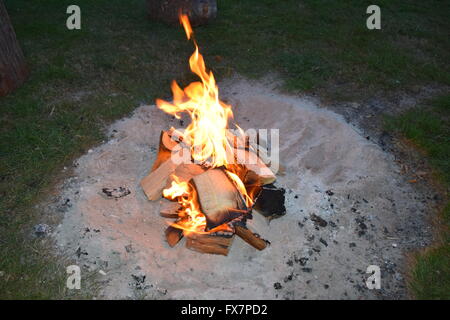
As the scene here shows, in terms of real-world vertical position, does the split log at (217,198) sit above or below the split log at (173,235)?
above

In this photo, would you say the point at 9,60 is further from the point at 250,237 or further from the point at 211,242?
the point at 250,237

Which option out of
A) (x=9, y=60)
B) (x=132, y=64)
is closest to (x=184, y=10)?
(x=132, y=64)

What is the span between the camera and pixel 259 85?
5.79 m

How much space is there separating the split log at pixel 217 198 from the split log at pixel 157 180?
49 centimetres

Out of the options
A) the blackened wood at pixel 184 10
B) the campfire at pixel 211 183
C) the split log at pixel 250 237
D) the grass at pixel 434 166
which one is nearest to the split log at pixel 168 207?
the campfire at pixel 211 183

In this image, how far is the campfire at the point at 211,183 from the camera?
10.9 feet

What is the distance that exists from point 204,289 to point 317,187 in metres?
1.72

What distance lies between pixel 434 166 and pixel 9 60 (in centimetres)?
578

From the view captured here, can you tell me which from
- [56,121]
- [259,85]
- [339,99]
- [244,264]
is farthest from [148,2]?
[244,264]

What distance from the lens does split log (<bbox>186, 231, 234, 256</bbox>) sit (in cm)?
324

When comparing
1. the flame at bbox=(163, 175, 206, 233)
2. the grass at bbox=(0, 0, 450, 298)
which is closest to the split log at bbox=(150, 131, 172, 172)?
the flame at bbox=(163, 175, 206, 233)

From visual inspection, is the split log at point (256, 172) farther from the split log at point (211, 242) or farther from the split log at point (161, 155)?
the split log at point (161, 155)

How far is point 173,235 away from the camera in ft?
11.0

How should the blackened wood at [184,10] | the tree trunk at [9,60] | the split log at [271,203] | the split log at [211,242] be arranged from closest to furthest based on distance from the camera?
the split log at [211,242]
the split log at [271,203]
the tree trunk at [9,60]
the blackened wood at [184,10]
